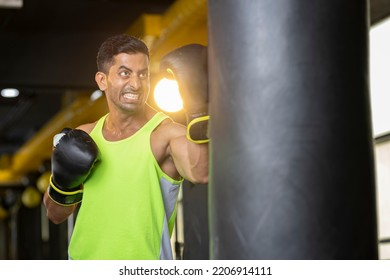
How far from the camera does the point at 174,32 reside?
2.86 metres

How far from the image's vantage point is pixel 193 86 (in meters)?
1.24

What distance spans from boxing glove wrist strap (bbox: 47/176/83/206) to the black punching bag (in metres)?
0.52

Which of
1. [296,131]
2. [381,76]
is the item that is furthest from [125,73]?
[381,76]

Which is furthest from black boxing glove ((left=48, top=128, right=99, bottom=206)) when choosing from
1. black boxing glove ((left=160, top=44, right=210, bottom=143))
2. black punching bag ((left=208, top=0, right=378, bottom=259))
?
black punching bag ((left=208, top=0, right=378, bottom=259))

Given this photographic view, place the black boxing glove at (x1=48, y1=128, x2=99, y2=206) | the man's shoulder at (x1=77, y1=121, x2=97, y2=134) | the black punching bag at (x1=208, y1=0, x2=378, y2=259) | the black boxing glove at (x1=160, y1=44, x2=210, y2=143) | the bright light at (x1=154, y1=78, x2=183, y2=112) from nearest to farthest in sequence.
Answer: the black punching bag at (x1=208, y1=0, x2=378, y2=259)
the black boxing glove at (x1=160, y1=44, x2=210, y2=143)
the black boxing glove at (x1=48, y1=128, x2=99, y2=206)
the man's shoulder at (x1=77, y1=121, x2=97, y2=134)
the bright light at (x1=154, y1=78, x2=183, y2=112)

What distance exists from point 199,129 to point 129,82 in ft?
0.77

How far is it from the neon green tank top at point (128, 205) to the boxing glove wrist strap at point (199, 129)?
7.5 inches

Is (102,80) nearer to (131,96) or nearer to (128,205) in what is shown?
(131,96)

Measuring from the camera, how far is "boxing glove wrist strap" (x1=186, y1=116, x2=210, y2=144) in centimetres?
125

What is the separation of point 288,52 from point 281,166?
0.45 ft

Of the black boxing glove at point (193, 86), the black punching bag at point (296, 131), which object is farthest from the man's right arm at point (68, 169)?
the black punching bag at point (296, 131)

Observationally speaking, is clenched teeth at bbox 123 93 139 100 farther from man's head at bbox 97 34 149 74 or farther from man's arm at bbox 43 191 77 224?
man's arm at bbox 43 191 77 224

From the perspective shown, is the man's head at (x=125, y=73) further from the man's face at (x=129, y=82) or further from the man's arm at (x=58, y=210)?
the man's arm at (x=58, y=210)

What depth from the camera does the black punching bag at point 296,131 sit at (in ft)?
3.26
